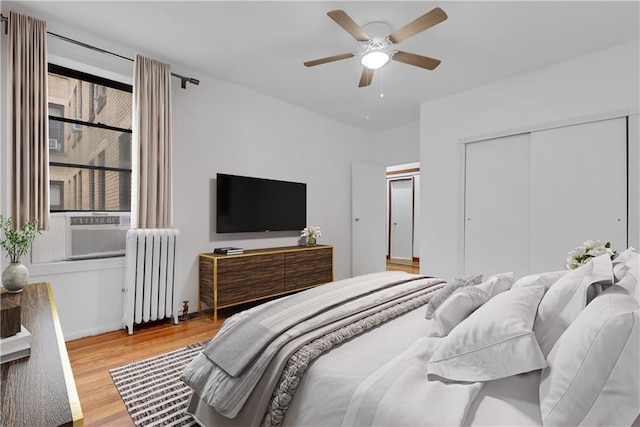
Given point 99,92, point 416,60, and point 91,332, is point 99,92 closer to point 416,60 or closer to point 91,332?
point 91,332

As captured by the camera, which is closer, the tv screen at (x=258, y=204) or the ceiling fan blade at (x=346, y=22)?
the ceiling fan blade at (x=346, y=22)

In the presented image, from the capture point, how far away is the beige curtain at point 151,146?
2.93 m

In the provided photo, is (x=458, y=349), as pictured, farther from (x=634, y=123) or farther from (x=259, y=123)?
(x=259, y=123)

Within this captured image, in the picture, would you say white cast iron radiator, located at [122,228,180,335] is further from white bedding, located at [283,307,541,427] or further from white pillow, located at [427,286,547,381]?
white pillow, located at [427,286,547,381]

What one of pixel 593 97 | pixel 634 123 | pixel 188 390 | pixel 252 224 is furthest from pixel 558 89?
pixel 188 390

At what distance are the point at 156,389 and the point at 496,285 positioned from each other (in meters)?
2.05

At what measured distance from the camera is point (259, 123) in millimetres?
4062

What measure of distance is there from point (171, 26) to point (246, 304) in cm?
295

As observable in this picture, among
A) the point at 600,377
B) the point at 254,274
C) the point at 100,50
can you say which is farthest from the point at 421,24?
the point at 254,274

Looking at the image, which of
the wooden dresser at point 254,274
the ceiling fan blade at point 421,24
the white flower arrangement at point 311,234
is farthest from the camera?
the white flower arrangement at point 311,234

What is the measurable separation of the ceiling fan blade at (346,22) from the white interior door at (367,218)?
306 cm

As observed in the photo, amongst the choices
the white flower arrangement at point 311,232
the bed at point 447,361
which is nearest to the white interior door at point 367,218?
the white flower arrangement at point 311,232

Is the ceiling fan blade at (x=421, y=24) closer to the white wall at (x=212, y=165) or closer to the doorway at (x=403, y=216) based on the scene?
the white wall at (x=212, y=165)

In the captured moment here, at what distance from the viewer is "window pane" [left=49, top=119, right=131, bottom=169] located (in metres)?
2.78
